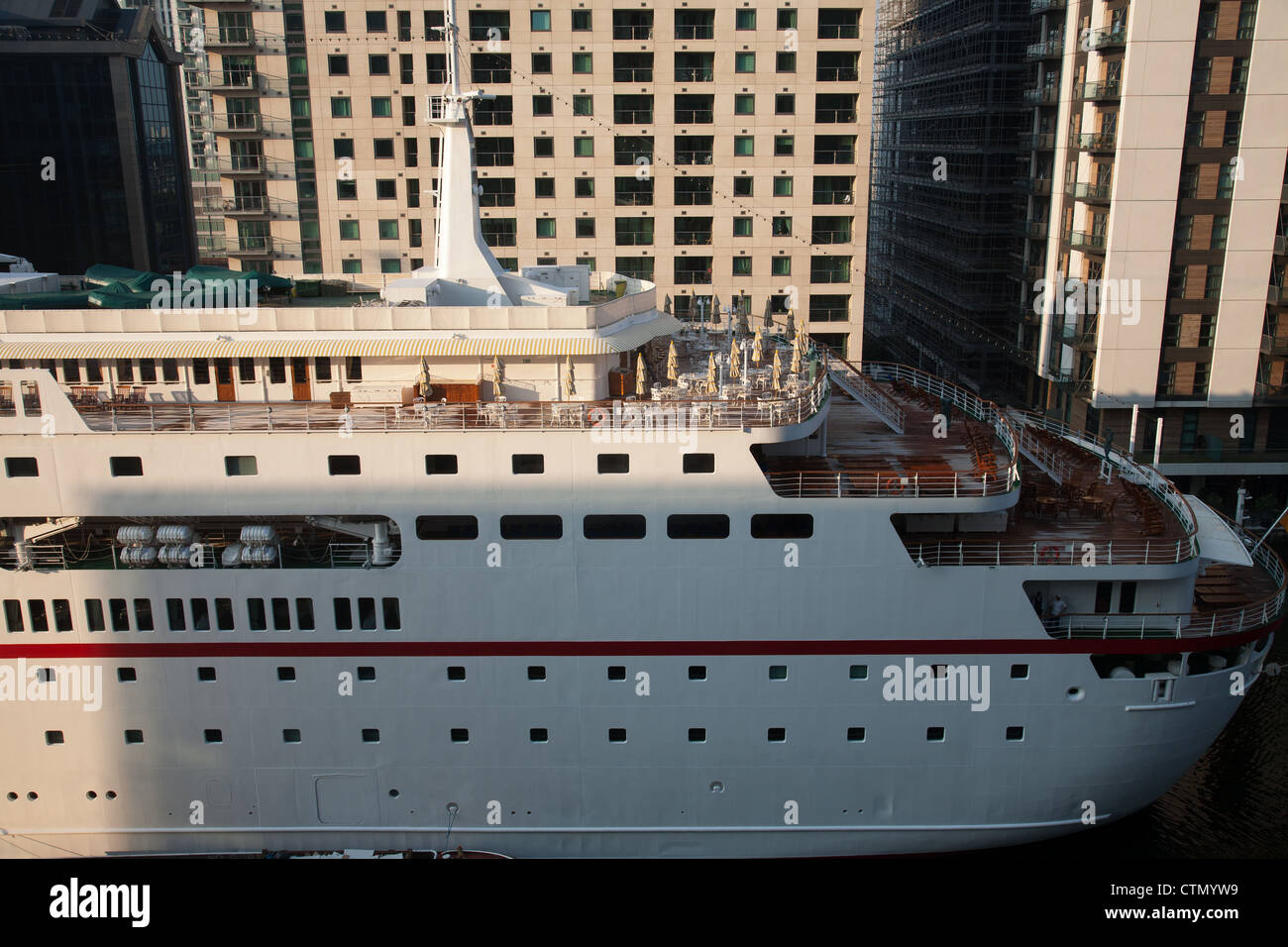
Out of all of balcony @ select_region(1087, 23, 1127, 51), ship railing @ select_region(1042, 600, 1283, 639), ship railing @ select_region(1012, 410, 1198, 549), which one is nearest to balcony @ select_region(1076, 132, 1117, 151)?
balcony @ select_region(1087, 23, 1127, 51)

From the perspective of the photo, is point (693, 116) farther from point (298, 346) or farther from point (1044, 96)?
point (298, 346)

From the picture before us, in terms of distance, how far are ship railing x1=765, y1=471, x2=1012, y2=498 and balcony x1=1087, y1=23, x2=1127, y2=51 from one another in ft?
74.6

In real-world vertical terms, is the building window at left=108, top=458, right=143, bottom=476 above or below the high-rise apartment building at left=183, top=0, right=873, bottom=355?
below

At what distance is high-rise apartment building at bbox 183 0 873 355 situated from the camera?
3447cm

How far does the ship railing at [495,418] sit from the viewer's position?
14.5 m

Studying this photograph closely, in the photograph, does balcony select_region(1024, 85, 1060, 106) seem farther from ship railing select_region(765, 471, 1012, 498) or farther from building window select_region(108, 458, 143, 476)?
building window select_region(108, 458, 143, 476)

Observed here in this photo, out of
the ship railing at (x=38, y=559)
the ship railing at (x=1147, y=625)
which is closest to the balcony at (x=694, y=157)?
the ship railing at (x=1147, y=625)

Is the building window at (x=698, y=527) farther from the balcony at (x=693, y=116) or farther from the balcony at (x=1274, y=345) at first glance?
the balcony at (x=1274, y=345)

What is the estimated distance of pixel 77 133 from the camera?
150 feet

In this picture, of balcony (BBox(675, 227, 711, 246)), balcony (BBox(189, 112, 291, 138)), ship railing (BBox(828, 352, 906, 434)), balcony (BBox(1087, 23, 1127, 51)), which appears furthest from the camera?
balcony (BBox(189, 112, 291, 138))

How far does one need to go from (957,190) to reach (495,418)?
35659 millimetres

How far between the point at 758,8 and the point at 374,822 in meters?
29.4

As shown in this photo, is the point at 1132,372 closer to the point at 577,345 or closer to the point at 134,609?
the point at 577,345

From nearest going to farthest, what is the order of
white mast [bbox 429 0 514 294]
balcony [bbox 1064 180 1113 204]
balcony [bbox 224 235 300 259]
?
white mast [bbox 429 0 514 294]
balcony [bbox 1064 180 1113 204]
balcony [bbox 224 235 300 259]
